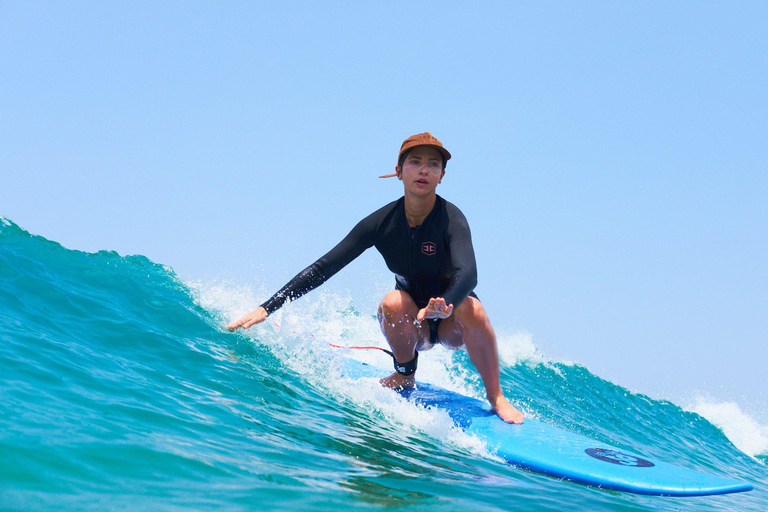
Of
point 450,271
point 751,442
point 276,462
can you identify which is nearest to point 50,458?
point 276,462

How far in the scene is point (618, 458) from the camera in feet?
11.9

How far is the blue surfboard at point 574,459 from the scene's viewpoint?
3178 millimetres

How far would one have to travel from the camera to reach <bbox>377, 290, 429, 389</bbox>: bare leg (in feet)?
12.9

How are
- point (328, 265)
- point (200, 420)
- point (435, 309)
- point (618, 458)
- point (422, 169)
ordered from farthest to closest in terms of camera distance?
point (328, 265), point (422, 169), point (618, 458), point (435, 309), point (200, 420)

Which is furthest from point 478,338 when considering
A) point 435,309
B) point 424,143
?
point 424,143

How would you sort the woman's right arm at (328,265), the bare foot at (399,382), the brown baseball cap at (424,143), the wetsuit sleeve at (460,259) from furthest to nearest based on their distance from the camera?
the bare foot at (399,382) → the woman's right arm at (328,265) → the brown baseball cap at (424,143) → the wetsuit sleeve at (460,259)

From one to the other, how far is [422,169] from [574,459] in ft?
6.97

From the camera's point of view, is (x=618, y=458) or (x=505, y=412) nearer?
(x=618, y=458)

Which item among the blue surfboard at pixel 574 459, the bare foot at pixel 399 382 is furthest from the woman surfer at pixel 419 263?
the bare foot at pixel 399 382

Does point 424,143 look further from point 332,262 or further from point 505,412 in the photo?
point 505,412

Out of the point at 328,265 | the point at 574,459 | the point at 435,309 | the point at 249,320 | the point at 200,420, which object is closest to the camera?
the point at 200,420

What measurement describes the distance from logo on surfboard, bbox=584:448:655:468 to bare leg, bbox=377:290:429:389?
1.38 m

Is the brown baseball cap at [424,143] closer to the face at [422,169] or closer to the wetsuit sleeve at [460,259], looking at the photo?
the face at [422,169]

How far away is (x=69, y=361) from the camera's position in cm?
346
